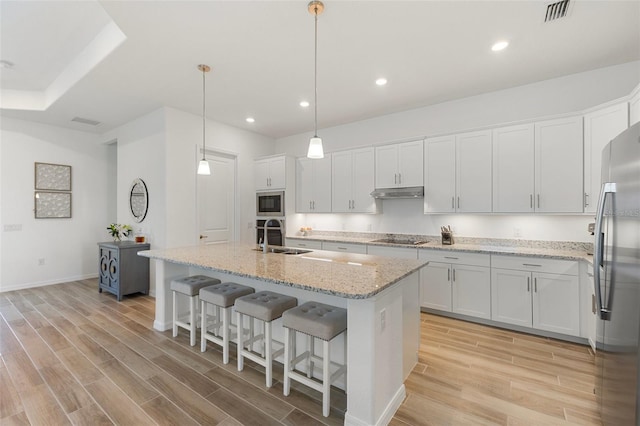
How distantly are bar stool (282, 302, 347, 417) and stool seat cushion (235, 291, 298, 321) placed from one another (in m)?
0.18

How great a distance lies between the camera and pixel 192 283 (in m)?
2.97

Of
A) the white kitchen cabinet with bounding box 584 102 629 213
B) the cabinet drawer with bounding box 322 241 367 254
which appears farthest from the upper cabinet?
the white kitchen cabinet with bounding box 584 102 629 213

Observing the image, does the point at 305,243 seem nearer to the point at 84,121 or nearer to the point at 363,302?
the point at 363,302

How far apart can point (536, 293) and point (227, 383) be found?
322 centimetres

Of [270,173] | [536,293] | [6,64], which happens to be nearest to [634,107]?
[536,293]

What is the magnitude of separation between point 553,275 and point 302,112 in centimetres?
391

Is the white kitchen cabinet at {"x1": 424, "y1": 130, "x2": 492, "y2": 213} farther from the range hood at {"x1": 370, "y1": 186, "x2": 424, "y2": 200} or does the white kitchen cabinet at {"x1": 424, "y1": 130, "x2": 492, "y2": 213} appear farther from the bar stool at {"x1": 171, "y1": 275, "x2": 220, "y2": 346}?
the bar stool at {"x1": 171, "y1": 275, "x2": 220, "y2": 346}

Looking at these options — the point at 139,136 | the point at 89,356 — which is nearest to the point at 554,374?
the point at 89,356

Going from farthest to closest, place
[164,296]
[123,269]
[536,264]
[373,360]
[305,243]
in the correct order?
[305,243] → [123,269] → [164,296] → [536,264] → [373,360]

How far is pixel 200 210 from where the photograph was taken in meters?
4.83

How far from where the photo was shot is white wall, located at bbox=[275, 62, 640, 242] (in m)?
3.19

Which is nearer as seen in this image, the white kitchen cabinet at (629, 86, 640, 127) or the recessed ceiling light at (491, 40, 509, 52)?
the white kitchen cabinet at (629, 86, 640, 127)

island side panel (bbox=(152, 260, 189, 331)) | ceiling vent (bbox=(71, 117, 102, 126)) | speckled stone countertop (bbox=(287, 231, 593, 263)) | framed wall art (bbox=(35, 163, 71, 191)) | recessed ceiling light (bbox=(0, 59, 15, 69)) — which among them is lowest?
island side panel (bbox=(152, 260, 189, 331))

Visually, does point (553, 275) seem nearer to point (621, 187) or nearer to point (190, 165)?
point (621, 187)
